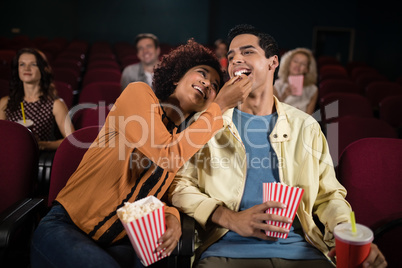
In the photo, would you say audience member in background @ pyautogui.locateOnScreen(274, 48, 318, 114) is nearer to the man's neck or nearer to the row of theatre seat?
the row of theatre seat

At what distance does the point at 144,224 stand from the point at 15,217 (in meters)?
0.56

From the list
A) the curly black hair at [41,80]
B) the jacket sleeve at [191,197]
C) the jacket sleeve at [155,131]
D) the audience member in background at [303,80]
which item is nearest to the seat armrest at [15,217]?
the jacket sleeve at [155,131]

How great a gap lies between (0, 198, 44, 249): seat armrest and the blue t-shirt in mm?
675

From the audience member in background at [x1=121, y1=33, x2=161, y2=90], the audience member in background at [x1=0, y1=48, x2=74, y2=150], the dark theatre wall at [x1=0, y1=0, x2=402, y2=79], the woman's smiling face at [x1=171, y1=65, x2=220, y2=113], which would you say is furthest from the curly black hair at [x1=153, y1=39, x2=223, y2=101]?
the dark theatre wall at [x1=0, y1=0, x2=402, y2=79]

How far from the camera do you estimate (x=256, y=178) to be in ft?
4.84

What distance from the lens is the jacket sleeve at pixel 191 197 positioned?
137 centimetres

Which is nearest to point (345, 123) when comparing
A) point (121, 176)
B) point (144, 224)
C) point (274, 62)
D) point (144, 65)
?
point (274, 62)

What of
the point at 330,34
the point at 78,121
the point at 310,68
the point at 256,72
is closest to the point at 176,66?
the point at 256,72

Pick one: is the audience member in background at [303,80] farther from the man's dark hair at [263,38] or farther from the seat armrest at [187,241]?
the seat armrest at [187,241]

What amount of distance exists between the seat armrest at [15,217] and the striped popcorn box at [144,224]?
0.45 m

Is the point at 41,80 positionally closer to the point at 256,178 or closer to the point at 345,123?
the point at 256,178

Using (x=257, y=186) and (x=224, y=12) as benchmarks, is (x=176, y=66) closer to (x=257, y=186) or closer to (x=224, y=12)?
(x=257, y=186)

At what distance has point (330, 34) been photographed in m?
11.5

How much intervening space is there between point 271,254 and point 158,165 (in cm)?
53
